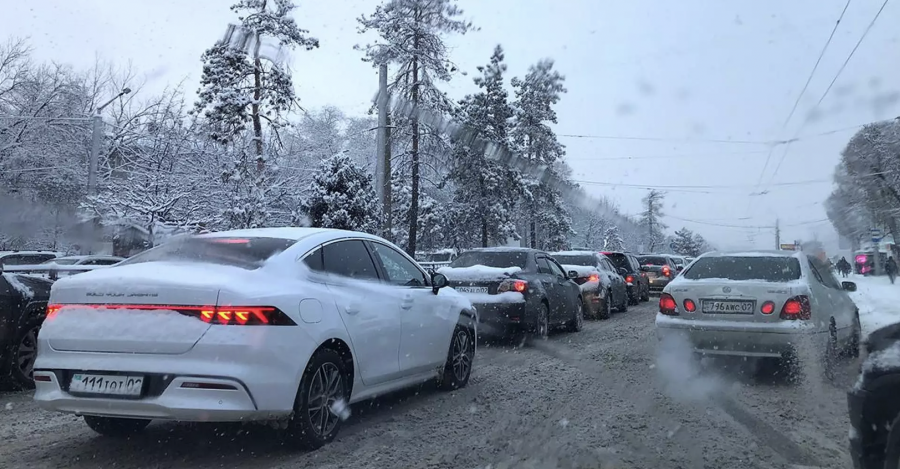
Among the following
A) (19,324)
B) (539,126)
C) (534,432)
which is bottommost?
(534,432)

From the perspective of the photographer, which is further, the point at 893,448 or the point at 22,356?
the point at 22,356

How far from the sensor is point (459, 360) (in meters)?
6.98

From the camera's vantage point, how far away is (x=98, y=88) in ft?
116

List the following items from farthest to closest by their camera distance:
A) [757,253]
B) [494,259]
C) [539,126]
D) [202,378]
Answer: [539,126] → [494,259] → [757,253] → [202,378]

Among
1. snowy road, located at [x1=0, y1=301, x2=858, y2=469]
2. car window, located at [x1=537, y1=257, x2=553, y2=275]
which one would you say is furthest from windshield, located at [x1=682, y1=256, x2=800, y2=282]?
car window, located at [x1=537, y1=257, x2=553, y2=275]

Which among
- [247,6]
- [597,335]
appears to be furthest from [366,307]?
[247,6]

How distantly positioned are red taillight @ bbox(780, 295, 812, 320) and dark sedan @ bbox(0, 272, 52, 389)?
753 cm

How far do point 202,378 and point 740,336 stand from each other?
5.60 m

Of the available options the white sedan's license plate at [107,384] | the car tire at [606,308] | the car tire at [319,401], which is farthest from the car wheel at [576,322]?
the white sedan's license plate at [107,384]

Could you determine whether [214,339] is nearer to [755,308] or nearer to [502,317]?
[755,308]

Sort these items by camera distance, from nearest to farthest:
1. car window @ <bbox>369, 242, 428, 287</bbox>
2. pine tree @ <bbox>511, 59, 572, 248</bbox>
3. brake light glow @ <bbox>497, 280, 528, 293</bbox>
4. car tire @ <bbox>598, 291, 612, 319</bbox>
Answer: car window @ <bbox>369, 242, 428, 287</bbox>
brake light glow @ <bbox>497, 280, 528, 293</bbox>
car tire @ <bbox>598, 291, 612, 319</bbox>
pine tree @ <bbox>511, 59, 572, 248</bbox>

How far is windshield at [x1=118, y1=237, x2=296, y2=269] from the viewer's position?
475 cm

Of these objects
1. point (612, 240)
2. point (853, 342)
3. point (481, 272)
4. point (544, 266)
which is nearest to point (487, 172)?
point (544, 266)

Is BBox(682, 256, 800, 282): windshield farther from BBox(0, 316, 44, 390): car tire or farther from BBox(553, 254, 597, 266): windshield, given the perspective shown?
BBox(553, 254, 597, 266): windshield
